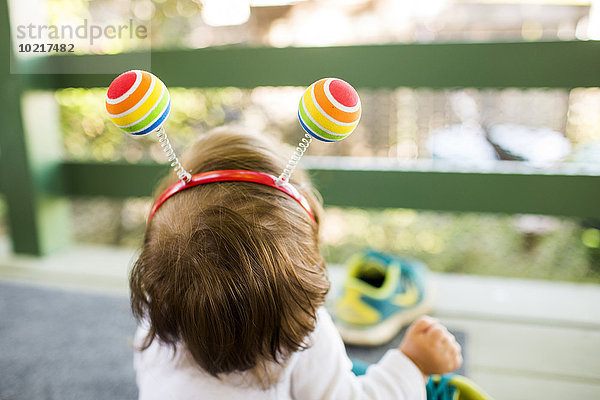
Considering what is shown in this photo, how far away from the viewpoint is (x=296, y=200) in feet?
1.88

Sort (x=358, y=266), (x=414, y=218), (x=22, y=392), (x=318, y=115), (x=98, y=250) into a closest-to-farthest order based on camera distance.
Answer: (x=318, y=115) → (x=22, y=392) → (x=358, y=266) → (x=98, y=250) → (x=414, y=218)

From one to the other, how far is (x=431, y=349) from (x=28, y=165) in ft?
3.77

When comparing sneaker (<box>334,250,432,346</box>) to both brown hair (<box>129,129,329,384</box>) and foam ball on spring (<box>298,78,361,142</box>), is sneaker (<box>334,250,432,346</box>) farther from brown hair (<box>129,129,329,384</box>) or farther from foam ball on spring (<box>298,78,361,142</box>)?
foam ball on spring (<box>298,78,361,142</box>)

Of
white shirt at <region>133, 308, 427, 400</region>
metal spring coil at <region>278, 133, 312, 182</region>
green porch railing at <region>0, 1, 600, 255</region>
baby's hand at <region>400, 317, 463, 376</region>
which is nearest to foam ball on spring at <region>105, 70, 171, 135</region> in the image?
metal spring coil at <region>278, 133, 312, 182</region>

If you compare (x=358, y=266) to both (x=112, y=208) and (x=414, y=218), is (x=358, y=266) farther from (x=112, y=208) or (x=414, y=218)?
(x=112, y=208)

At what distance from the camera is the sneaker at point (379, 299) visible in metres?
0.99

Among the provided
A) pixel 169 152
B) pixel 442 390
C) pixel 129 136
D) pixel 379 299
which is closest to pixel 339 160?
pixel 379 299

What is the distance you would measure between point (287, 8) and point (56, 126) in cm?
155

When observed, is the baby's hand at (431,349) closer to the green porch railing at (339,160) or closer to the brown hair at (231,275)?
the brown hair at (231,275)

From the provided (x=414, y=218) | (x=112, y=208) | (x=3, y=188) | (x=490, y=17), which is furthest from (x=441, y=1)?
(x=3, y=188)

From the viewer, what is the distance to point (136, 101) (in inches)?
18.4

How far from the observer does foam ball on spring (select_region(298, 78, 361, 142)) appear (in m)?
0.48

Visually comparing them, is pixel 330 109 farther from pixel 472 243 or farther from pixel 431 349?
pixel 472 243

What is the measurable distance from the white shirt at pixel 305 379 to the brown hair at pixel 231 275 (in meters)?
0.04
